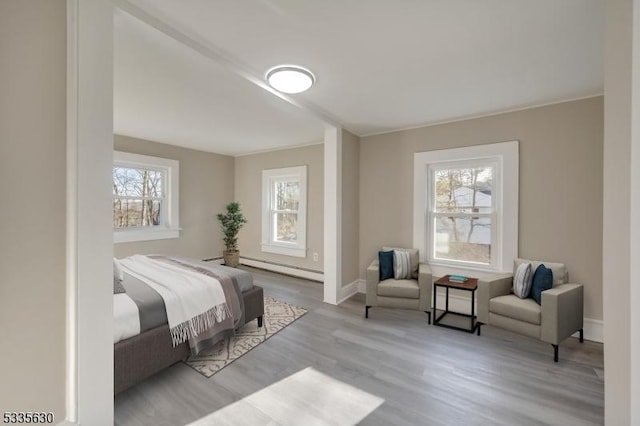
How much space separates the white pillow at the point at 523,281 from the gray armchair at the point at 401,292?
2.69ft

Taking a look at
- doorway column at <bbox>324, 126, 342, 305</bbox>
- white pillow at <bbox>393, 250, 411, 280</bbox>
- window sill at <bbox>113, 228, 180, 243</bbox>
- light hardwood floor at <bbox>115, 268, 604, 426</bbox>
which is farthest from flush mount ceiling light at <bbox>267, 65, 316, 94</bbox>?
window sill at <bbox>113, 228, 180, 243</bbox>

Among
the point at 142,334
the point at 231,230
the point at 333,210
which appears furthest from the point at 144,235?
the point at 333,210

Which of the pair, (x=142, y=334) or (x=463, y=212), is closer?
(x=142, y=334)

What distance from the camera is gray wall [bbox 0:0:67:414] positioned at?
1.16 metres

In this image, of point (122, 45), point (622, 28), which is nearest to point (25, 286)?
point (122, 45)

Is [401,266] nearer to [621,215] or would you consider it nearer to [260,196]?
[621,215]

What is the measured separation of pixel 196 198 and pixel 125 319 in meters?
3.88

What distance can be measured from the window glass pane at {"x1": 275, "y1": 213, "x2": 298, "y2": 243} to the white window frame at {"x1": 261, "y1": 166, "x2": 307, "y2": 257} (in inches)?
3.4

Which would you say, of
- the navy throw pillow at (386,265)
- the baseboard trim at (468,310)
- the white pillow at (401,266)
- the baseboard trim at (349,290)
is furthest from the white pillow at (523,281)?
the baseboard trim at (349,290)

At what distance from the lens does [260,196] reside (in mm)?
5680

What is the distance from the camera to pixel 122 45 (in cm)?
190

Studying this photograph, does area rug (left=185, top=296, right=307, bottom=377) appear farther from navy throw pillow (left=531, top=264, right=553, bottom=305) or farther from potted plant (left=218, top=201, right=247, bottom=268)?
navy throw pillow (left=531, top=264, right=553, bottom=305)

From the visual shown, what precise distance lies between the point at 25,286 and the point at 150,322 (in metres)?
0.93

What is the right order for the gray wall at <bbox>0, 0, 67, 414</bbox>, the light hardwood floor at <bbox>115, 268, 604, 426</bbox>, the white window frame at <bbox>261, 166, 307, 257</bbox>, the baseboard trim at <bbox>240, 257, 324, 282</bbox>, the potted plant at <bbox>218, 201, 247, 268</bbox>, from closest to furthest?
the gray wall at <bbox>0, 0, 67, 414</bbox>, the light hardwood floor at <bbox>115, 268, 604, 426</bbox>, the baseboard trim at <bbox>240, 257, 324, 282</bbox>, the white window frame at <bbox>261, 166, 307, 257</bbox>, the potted plant at <bbox>218, 201, 247, 268</bbox>
